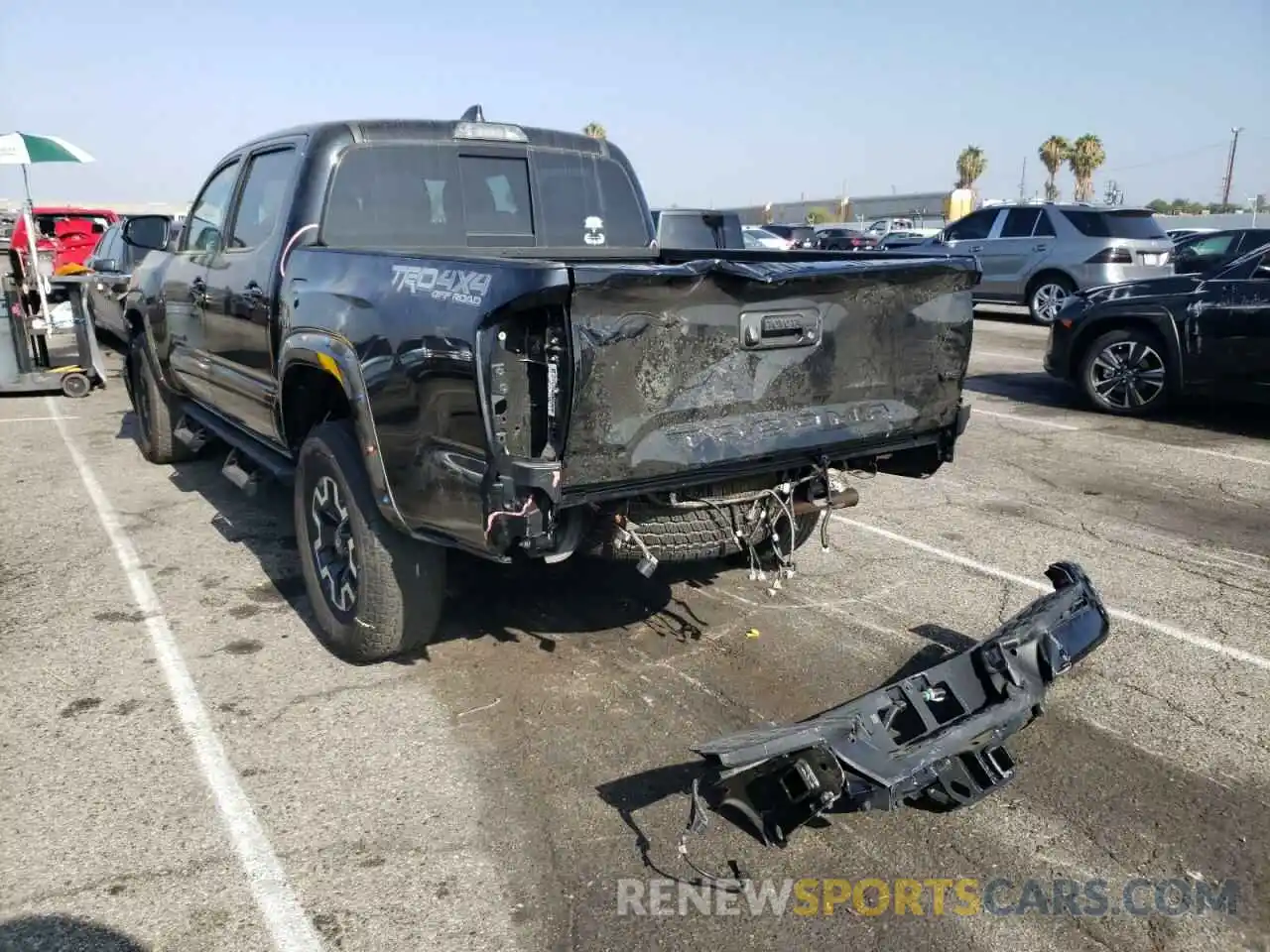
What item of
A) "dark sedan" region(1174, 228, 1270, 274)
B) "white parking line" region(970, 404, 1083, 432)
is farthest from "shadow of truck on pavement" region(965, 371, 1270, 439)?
"dark sedan" region(1174, 228, 1270, 274)

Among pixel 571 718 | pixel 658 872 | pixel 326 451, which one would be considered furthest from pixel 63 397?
pixel 658 872

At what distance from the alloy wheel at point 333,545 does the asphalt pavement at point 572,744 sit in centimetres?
32

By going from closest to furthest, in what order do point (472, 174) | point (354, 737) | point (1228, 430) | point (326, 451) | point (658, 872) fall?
point (658, 872), point (354, 737), point (326, 451), point (472, 174), point (1228, 430)

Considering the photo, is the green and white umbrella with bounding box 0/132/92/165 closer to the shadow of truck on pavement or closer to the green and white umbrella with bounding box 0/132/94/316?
the green and white umbrella with bounding box 0/132/94/316

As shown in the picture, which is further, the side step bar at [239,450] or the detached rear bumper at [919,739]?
the side step bar at [239,450]

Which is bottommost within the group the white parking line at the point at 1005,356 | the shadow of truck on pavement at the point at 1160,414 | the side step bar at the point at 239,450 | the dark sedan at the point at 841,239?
the shadow of truck on pavement at the point at 1160,414

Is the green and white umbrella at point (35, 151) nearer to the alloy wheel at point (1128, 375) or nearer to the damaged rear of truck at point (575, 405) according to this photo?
the damaged rear of truck at point (575, 405)

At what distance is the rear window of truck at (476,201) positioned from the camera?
14.3 ft

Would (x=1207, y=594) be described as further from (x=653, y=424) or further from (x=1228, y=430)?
(x=1228, y=430)

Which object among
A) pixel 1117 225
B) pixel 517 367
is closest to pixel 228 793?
pixel 517 367

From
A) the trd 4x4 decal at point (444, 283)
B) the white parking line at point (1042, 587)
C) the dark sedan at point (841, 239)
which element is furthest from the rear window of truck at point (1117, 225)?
the trd 4x4 decal at point (444, 283)

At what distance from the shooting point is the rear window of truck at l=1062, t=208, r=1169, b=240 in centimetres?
1439

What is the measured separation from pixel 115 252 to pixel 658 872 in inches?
542

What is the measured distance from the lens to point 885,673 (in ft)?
12.9
